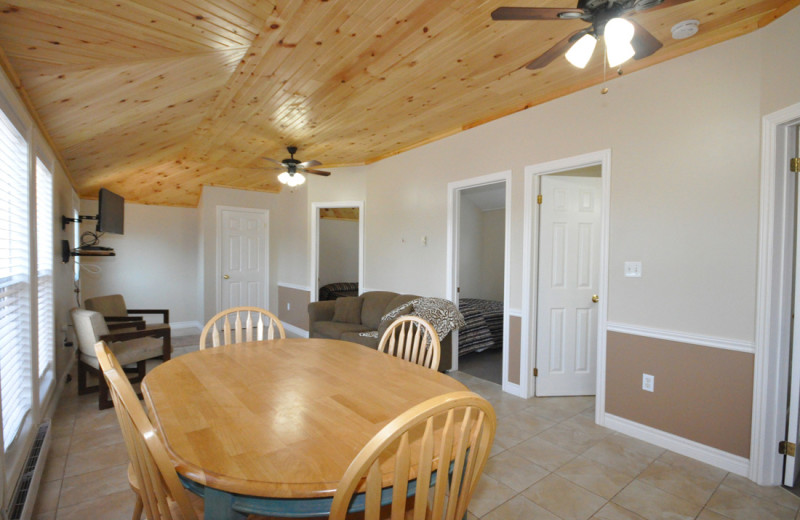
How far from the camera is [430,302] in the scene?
3695mm

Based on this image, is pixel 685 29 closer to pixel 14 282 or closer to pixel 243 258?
pixel 14 282

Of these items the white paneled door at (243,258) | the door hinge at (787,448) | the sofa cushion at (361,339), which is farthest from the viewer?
the white paneled door at (243,258)

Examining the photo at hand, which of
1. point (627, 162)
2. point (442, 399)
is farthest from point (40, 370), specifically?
point (627, 162)

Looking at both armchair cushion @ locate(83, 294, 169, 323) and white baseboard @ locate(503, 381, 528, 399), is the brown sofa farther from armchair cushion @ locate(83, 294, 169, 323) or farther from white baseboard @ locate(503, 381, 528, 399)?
armchair cushion @ locate(83, 294, 169, 323)

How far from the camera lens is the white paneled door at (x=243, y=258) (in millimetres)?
6039

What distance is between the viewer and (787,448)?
6.71 feet

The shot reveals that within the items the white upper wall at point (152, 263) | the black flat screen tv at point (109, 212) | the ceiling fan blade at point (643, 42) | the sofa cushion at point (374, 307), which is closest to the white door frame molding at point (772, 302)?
the ceiling fan blade at point (643, 42)

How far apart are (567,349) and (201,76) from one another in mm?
3623

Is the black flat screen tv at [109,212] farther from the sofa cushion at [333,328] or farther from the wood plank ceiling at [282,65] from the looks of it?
the sofa cushion at [333,328]

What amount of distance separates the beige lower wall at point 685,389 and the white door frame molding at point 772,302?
0.25 ft

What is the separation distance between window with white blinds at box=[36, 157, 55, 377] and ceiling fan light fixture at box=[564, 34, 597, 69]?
3.38 m

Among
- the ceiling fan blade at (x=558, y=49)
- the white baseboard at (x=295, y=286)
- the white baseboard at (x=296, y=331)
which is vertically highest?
the ceiling fan blade at (x=558, y=49)

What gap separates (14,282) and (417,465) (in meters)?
2.35

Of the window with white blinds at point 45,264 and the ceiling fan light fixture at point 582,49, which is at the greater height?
the ceiling fan light fixture at point 582,49
